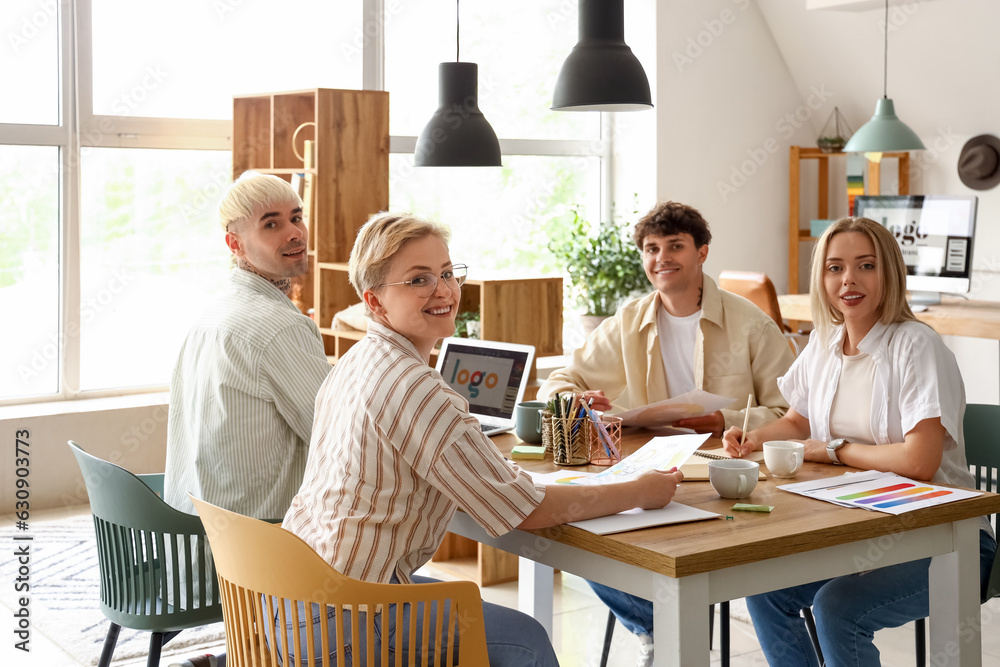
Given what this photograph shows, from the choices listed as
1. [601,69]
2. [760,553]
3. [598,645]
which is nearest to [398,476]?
[760,553]

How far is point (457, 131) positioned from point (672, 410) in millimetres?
1177

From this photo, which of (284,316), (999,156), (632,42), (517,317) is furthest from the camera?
(632,42)

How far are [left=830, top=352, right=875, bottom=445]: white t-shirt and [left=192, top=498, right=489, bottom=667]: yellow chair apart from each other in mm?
1067

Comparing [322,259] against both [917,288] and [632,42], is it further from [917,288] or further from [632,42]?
[917,288]

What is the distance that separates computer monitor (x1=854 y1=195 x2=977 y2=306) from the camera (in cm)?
532

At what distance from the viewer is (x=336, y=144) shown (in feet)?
15.7

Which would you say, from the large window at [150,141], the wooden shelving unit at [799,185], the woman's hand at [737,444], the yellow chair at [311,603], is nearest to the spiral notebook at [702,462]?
the woman's hand at [737,444]

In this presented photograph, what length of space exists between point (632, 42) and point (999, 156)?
2146 mm

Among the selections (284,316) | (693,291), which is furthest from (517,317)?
(284,316)

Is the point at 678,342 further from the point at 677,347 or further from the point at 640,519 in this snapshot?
the point at 640,519

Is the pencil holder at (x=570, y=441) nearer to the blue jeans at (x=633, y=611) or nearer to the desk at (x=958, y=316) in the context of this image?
the blue jeans at (x=633, y=611)

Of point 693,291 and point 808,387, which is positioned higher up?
point 693,291

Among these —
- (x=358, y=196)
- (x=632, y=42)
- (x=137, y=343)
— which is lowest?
(x=137, y=343)

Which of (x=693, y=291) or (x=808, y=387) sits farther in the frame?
(x=693, y=291)
